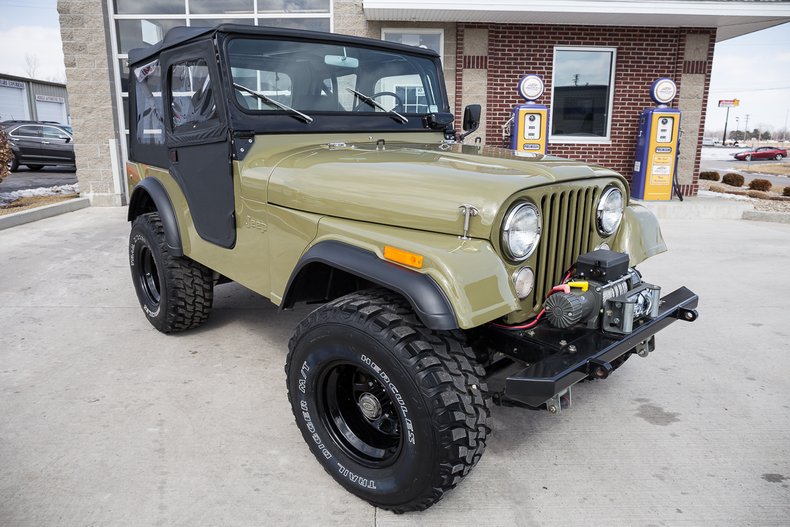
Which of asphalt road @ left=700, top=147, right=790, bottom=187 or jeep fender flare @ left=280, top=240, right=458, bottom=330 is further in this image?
asphalt road @ left=700, top=147, right=790, bottom=187

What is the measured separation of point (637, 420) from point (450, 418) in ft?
4.96

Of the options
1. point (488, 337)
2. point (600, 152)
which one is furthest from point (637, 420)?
point (600, 152)

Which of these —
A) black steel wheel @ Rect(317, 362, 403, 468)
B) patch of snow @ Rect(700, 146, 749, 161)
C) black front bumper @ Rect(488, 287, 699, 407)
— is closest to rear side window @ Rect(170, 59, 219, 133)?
black steel wheel @ Rect(317, 362, 403, 468)

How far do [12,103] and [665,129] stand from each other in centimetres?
3189

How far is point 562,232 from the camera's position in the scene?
93.7 inches

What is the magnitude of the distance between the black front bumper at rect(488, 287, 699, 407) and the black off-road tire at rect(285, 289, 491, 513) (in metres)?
0.17

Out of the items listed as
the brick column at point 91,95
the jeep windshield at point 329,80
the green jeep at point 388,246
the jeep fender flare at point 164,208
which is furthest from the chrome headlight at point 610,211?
the brick column at point 91,95

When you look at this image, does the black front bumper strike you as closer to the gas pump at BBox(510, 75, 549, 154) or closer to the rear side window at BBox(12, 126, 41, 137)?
the gas pump at BBox(510, 75, 549, 154)

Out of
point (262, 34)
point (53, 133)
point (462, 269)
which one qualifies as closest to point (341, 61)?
point (262, 34)

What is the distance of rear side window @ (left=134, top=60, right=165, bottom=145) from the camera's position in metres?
3.75

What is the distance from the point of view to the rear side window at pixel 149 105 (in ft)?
12.3

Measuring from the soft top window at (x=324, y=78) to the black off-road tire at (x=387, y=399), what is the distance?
143 centimetres

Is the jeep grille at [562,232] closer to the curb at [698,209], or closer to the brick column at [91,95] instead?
the curb at [698,209]

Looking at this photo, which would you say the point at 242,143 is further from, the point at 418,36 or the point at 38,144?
the point at 38,144
